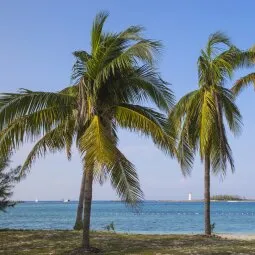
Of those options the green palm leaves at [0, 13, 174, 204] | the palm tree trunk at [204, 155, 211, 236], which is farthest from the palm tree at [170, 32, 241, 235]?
the green palm leaves at [0, 13, 174, 204]

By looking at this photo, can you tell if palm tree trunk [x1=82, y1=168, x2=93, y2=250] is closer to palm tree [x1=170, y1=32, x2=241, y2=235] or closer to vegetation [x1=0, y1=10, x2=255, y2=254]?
vegetation [x1=0, y1=10, x2=255, y2=254]

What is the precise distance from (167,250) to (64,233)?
639 cm

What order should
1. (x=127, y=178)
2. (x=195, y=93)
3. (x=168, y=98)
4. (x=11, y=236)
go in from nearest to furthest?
(x=127, y=178) < (x=168, y=98) < (x=11, y=236) < (x=195, y=93)

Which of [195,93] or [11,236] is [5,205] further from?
[195,93]

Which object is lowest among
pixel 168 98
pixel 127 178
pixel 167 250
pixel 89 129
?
pixel 167 250

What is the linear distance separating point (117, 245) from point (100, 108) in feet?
17.0

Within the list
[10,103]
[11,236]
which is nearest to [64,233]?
[11,236]

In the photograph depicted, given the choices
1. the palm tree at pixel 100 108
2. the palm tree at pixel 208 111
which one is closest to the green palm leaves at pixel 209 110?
the palm tree at pixel 208 111

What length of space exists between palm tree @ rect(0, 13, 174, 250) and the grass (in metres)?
1.61

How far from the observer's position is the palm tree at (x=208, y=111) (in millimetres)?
23391

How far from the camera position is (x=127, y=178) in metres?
16.5

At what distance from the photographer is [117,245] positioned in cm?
1880

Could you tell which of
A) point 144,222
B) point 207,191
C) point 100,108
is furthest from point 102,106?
point 144,222

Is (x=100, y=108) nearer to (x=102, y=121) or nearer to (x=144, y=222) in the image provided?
(x=102, y=121)
